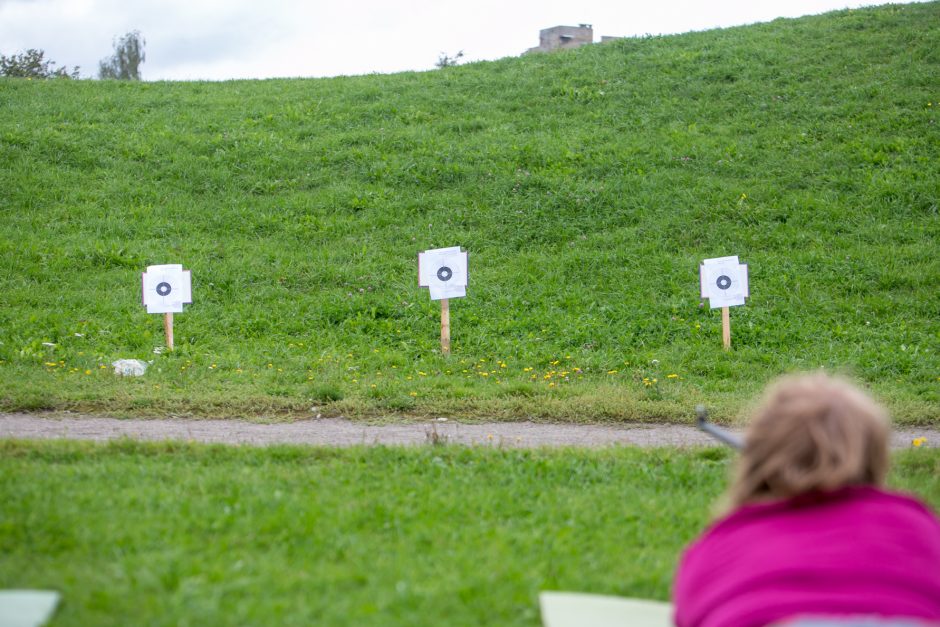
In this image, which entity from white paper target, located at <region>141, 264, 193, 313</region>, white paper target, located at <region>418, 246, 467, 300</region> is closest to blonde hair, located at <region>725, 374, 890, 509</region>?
white paper target, located at <region>418, 246, 467, 300</region>

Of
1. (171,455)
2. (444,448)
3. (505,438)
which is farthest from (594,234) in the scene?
(171,455)

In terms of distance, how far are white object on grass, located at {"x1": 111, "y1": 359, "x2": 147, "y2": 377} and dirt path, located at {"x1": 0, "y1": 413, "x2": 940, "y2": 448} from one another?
1.33 metres

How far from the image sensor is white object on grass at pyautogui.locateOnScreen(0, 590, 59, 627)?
3.22m

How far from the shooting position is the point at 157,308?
1044 centimetres

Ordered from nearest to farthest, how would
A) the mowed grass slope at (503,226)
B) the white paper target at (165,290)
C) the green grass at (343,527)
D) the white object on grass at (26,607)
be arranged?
the white object on grass at (26,607)
the green grass at (343,527)
the mowed grass slope at (503,226)
the white paper target at (165,290)

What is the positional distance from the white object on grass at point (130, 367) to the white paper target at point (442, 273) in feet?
11.0

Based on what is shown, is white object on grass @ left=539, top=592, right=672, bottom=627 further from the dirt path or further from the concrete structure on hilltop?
the concrete structure on hilltop

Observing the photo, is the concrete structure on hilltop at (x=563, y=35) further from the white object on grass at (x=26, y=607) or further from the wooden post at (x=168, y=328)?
the white object on grass at (x=26, y=607)

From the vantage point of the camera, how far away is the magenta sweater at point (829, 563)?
2164 millimetres

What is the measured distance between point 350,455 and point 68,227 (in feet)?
36.4

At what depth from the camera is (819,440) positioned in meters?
2.25

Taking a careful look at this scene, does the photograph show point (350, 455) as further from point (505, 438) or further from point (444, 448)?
point (505, 438)

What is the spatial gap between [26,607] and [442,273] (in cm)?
759

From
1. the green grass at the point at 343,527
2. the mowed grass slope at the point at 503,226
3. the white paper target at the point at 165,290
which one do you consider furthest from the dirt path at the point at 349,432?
the white paper target at the point at 165,290
